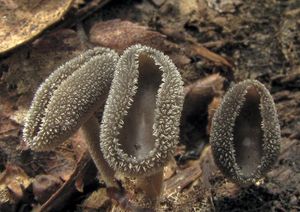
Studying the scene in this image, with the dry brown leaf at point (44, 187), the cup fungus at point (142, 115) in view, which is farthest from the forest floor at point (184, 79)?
the cup fungus at point (142, 115)

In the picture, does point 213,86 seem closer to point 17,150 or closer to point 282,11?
point 282,11

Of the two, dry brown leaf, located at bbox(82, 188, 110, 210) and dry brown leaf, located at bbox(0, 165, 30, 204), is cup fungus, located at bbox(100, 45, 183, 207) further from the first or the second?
dry brown leaf, located at bbox(0, 165, 30, 204)

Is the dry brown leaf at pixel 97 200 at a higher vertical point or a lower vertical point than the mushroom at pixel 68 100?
lower

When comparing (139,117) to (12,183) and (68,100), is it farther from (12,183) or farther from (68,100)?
(12,183)

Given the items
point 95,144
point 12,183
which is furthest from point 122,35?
point 12,183

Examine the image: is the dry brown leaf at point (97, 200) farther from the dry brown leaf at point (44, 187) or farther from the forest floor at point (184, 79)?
the dry brown leaf at point (44, 187)

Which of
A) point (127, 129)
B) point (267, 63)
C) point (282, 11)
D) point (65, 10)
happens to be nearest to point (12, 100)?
point (65, 10)

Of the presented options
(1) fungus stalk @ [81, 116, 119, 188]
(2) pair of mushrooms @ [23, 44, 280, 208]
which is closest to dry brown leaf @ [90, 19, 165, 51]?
(2) pair of mushrooms @ [23, 44, 280, 208]
